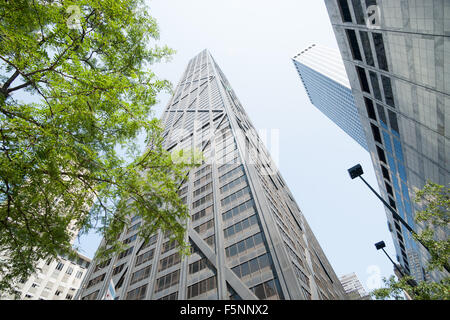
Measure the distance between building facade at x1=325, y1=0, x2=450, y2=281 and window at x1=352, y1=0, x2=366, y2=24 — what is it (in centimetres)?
9

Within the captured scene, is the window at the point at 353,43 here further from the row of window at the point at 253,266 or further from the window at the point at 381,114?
the row of window at the point at 253,266

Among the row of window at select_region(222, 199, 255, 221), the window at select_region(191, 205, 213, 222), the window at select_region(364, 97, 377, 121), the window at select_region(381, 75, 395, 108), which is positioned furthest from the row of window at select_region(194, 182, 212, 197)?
the window at select_region(381, 75, 395, 108)

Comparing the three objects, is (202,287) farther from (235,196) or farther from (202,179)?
(202,179)

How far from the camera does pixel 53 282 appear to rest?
49.4 metres

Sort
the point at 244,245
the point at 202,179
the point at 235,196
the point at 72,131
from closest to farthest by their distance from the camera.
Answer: the point at 72,131 < the point at 244,245 < the point at 235,196 < the point at 202,179

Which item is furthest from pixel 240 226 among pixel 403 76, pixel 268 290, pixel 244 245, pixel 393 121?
pixel 403 76

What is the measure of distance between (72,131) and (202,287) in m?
21.8

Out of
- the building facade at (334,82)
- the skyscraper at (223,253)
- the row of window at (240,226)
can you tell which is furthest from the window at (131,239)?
the building facade at (334,82)

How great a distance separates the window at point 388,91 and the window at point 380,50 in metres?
1.27

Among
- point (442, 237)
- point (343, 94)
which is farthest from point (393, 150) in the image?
point (343, 94)

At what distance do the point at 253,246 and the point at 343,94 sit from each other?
89165mm

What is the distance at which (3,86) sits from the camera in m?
5.87

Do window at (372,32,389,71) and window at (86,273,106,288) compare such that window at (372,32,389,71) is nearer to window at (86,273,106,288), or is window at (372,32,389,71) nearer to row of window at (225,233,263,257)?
row of window at (225,233,263,257)
